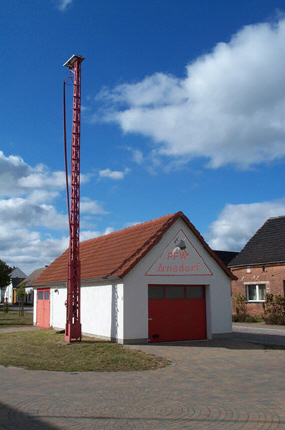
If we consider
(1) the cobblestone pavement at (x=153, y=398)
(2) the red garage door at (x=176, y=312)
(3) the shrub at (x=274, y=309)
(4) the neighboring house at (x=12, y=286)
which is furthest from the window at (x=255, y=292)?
(4) the neighboring house at (x=12, y=286)

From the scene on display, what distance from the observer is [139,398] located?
8156 millimetres

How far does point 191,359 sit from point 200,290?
614 cm

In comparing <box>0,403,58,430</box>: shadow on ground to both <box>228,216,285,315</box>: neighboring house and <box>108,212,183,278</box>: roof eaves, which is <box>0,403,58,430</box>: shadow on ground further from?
<box>228,216,285,315</box>: neighboring house

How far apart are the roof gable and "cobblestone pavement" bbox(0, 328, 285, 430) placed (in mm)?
16391

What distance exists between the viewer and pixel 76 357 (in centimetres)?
1334

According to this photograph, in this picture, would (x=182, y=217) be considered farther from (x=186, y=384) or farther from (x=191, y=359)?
(x=186, y=384)

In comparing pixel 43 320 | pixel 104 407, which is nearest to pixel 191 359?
pixel 104 407

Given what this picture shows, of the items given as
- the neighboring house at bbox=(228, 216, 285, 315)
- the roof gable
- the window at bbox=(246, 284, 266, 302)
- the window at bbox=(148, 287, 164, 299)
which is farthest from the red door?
the window at bbox=(246, 284, 266, 302)

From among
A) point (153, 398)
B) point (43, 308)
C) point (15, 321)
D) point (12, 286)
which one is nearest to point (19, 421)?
point (153, 398)

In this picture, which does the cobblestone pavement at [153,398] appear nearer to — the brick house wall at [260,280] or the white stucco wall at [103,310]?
the white stucco wall at [103,310]

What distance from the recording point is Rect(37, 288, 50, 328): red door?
2509cm

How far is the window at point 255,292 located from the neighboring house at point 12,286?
229 ft

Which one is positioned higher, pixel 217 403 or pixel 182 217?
pixel 182 217

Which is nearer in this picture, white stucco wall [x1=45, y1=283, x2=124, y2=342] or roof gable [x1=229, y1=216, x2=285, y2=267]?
white stucco wall [x1=45, y1=283, x2=124, y2=342]
